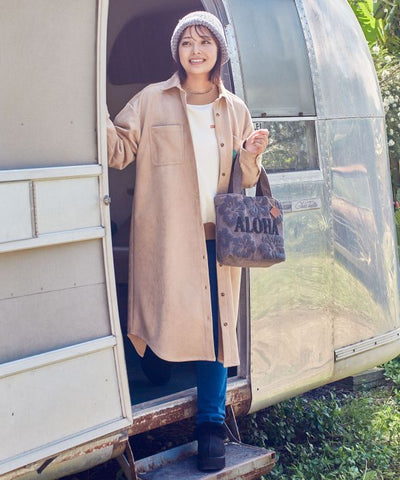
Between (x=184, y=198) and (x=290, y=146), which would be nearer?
(x=184, y=198)

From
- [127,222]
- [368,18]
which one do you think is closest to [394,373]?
[127,222]

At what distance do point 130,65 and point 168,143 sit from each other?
1778 mm

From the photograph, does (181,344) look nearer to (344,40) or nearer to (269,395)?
(269,395)

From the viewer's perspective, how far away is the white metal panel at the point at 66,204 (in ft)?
10.2

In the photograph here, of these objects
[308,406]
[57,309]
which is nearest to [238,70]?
[57,309]

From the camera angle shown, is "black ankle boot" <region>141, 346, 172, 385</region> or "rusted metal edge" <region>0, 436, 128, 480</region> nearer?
"rusted metal edge" <region>0, 436, 128, 480</region>

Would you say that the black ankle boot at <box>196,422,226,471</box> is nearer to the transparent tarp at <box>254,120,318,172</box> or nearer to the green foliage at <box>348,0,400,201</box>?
the transparent tarp at <box>254,120,318,172</box>

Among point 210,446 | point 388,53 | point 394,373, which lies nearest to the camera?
point 210,446

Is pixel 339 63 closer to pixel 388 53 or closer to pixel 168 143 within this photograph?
pixel 168 143

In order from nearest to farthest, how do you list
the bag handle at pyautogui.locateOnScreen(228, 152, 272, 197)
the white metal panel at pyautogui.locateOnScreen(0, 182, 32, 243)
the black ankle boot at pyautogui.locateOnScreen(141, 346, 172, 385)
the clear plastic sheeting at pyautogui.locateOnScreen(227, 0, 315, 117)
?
the white metal panel at pyautogui.locateOnScreen(0, 182, 32, 243), the bag handle at pyautogui.locateOnScreen(228, 152, 272, 197), the clear plastic sheeting at pyautogui.locateOnScreen(227, 0, 315, 117), the black ankle boot at pyautogui.locateOnScreen(141, 346, 172, 385)

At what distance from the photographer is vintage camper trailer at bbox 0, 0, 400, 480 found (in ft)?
10.1

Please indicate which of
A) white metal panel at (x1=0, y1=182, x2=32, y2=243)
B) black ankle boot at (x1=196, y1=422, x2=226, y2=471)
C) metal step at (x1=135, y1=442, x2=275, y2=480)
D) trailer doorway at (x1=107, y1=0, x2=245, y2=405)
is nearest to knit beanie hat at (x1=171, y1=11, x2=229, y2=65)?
white metal panel at (x1=0, y1=182, x2=32, y2=243)

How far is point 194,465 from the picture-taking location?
3891 millimetres

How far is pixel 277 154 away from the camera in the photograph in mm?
4406
